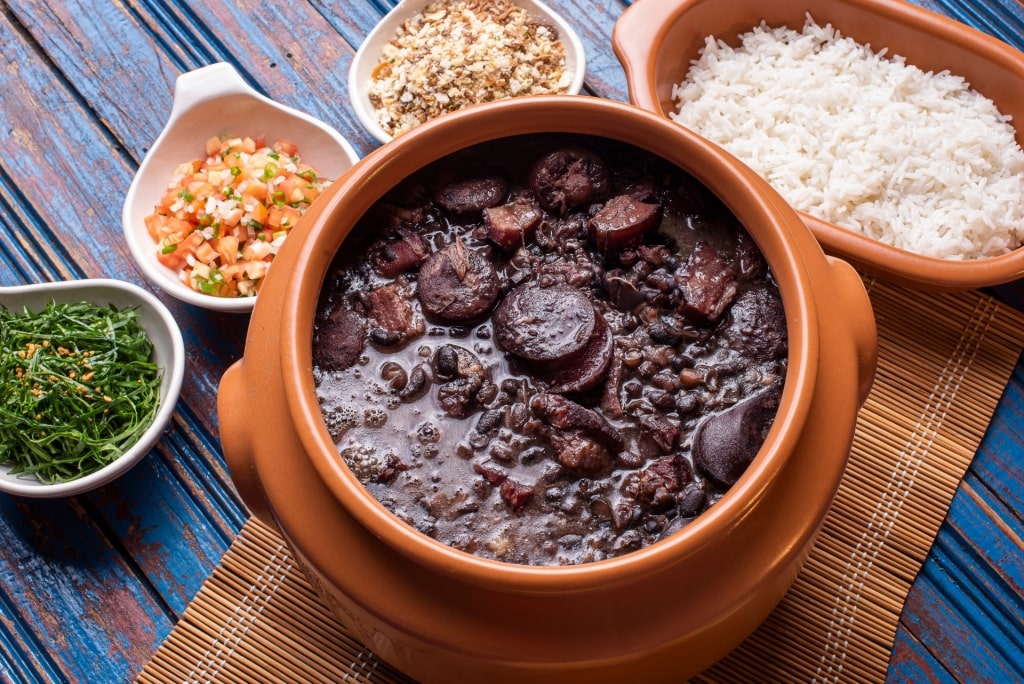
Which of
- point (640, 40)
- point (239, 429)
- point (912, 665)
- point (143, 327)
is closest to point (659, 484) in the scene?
point (239, 429)

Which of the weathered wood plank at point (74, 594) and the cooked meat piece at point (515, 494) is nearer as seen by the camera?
the cooked meat piece at point (515, 494)

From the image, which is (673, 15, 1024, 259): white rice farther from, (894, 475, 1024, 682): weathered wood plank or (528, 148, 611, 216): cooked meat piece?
(528, 148, 611, 216): cooked meat piece

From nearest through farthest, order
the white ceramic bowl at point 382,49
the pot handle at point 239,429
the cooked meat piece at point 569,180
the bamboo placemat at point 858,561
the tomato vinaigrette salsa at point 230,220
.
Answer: the pot handle at point 239,429 → the cooked meat piece at point 569,180 → the bamboo placemat at point 858,561 → the tomato vinaigrette salsa at point 230,220 → the white ceramic bowl at point 382,49

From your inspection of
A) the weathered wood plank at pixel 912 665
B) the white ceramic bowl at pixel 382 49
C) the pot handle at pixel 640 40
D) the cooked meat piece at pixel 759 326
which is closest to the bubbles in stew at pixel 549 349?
the cooked meat piece at pixel 759 326

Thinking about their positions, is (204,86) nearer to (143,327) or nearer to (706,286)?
(143,327)

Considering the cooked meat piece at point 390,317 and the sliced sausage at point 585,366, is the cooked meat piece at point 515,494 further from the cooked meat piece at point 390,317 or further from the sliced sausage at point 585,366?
the cooked meat piece at point 390,317

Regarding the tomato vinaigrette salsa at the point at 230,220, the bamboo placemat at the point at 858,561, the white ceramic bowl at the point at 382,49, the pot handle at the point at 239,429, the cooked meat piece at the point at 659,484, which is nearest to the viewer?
the cooked meat piece at the point at 659,484
